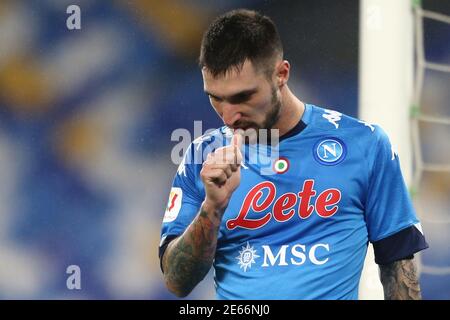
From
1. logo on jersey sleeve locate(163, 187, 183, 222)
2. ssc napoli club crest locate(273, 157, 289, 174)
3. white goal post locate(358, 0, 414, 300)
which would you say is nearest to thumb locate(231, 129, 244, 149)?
ssc napoli club crest locate(273, 157, 289, 174)

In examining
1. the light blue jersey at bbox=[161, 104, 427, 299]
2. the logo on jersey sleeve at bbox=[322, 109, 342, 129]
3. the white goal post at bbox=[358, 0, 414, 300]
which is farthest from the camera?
the white goal post at bbox=[358, 0, 414, 300]

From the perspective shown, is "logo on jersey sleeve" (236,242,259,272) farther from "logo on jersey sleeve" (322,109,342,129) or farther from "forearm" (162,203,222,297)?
"logo on jersey sleeve" (322,109,342,129)

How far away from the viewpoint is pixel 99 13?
2.90 meters

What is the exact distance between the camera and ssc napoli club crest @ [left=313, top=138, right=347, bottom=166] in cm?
198

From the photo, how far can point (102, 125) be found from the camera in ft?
9.53

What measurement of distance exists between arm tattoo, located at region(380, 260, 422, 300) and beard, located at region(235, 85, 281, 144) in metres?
0.44

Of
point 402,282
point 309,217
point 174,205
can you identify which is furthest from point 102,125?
point 402,282

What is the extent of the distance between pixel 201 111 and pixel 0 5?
89 centimetres

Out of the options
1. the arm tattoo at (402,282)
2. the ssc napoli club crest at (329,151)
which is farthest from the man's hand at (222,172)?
the arm tattoo at (402,282)

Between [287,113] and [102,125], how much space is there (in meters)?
1.09

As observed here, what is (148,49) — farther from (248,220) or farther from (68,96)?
(248,220)

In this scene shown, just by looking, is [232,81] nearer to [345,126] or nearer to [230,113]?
[230,113]
